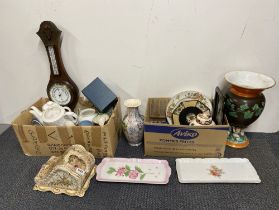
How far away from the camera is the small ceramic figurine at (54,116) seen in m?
0.89

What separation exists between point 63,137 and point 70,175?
0.18 meters

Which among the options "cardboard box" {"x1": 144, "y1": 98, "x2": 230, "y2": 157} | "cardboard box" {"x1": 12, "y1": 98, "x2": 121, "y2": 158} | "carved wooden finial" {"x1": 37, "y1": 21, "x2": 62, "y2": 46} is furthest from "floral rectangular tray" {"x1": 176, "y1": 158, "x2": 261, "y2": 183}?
"carved wooden finial" {"x1": 37, "y1": 21, "x2": 62, "y2": 46}

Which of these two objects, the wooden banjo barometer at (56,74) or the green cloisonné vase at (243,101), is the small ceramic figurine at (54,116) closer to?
the wooden banjo barometer at (56,74)

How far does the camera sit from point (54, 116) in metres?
0.90

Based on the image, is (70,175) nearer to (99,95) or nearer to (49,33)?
(99,95)

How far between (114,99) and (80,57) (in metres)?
0.24

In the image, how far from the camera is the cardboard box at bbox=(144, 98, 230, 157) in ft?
2.77

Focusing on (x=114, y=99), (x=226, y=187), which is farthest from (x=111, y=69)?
(x=226, y=187)

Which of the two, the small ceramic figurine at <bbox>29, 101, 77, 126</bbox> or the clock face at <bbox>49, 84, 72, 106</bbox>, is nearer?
the small ceramic figurine at <bbox>29, 101, 77, 126</bbox>

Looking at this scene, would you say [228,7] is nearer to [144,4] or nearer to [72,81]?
[144,4]

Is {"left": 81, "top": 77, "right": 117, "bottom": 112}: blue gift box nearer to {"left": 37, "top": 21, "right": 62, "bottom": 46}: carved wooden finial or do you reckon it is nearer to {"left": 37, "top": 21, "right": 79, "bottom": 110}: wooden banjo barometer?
{"left": 37, "top": 21, "right": 79, "bottom": 110}: wooden banjo barometer

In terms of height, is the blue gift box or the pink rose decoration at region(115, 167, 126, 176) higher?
the blue gift box

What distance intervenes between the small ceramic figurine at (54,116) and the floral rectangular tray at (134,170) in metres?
0.21

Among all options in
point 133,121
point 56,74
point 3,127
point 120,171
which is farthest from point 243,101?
point 3,127
